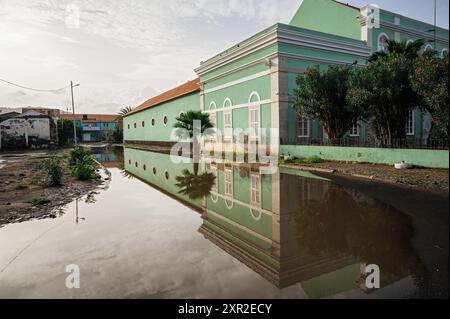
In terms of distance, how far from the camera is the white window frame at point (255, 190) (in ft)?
26.4

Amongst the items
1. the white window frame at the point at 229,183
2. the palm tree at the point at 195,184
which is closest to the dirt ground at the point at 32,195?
the palm tree at the point at 195,184

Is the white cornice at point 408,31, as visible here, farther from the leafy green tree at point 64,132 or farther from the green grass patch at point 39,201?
the leafy green tree at point 64,132

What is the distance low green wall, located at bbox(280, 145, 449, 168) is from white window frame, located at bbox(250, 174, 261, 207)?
16.3ft

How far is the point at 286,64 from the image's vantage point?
59.7 feet

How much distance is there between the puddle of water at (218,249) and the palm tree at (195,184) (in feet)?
3.18

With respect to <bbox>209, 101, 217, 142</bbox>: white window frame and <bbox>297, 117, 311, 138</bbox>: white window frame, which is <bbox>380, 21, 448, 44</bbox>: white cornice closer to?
<bbox>297, 117, 311, 138</bbox>: white window frame

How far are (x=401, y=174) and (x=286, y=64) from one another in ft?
34.0

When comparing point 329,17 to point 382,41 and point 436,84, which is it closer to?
point 382,41

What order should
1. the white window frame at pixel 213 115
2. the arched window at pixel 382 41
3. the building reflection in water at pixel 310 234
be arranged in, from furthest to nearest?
the white window frame at pixel 213 115 → the arched window at pixel 382 41 → the building reflection in water at pixel 310 234

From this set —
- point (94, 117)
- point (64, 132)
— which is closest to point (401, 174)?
point (64, 132)

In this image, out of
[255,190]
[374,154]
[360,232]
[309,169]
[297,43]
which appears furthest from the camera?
[297,43]

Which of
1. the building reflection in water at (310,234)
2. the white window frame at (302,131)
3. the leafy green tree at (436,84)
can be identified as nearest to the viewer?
the building reflection in water at (310,234)
